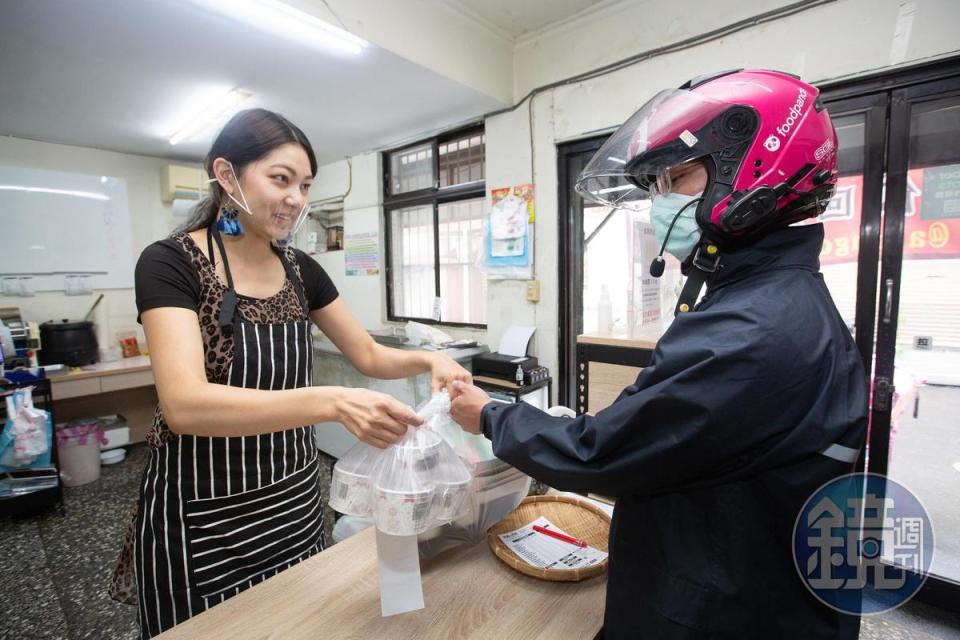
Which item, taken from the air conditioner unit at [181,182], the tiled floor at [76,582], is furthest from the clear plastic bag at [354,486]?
the air conditioner unit at [181,182]

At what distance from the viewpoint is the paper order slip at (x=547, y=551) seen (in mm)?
964

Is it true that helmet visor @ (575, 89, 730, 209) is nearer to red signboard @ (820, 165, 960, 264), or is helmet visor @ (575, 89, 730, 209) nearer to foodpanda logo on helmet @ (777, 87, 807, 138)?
foodpanda logo on helmet @ (777, 87, 807, 138)

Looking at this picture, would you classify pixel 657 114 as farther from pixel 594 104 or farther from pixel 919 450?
pixel 919 450

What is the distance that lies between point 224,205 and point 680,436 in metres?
1.10

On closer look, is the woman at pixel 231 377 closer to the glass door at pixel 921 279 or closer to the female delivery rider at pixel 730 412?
the female delivery rider at pixel 730 412

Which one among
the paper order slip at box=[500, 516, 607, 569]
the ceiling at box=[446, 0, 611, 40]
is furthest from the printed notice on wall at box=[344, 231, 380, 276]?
the paper order slip at box=[500, 516, 607, 569]

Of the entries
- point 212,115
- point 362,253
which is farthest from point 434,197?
point 212,115

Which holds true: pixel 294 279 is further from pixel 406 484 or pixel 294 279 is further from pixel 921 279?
pixel 921 279

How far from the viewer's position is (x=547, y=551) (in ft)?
3.32

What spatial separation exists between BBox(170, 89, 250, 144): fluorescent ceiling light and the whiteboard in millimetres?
991

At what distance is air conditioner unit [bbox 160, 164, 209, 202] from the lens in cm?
413

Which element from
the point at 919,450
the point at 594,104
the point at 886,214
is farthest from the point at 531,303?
the point at 919,450

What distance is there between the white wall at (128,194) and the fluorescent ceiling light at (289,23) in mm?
2996

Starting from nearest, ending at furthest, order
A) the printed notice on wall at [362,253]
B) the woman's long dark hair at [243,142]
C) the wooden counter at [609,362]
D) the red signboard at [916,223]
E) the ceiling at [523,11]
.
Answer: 1. the woman's long dark hair at [243,142]
2. the wooden counter at [609,362]
3. the red signboard at [916,223]
4. the ceiling at [523,11]
5. the printed notice on wall at [362,253]
